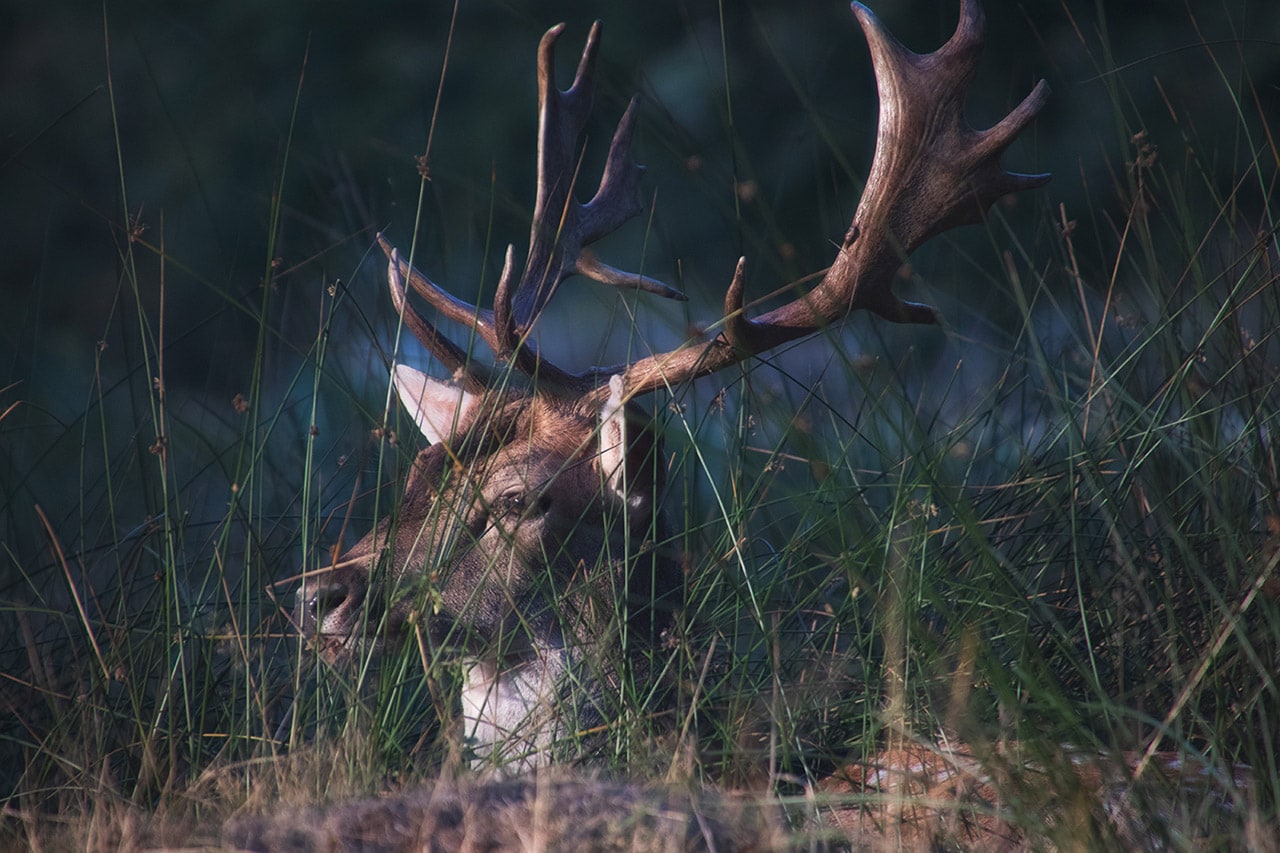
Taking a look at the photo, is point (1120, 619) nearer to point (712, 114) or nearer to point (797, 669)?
point (797, 669)

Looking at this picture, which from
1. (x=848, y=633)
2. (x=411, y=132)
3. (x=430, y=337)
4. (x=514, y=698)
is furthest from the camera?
(x=411, y=132)

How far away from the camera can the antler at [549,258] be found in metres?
2.88

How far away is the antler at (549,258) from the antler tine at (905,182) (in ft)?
0.63

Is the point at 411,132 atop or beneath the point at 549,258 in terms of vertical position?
atop

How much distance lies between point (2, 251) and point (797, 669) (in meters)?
4.89

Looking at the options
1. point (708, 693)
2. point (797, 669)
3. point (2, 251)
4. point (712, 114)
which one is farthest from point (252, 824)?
point (2, 251)

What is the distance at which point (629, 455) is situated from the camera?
9.12ft

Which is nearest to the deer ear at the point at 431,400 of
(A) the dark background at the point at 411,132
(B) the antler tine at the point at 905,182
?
(B) the antler tine at the point at 905,182

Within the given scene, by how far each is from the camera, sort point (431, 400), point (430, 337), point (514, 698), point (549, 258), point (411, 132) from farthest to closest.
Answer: point (411, 132) < point (431, 400) < point (430, 337) < point (549, 258) < point (514, 698)

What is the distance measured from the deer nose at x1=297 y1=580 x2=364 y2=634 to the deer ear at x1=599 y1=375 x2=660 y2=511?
0.56m

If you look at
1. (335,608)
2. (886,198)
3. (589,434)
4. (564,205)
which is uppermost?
(564,205)

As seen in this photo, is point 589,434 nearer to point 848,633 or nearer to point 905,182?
point 848,633

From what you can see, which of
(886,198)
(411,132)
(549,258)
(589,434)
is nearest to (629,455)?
(589,434)

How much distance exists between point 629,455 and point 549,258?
45 centimetres
